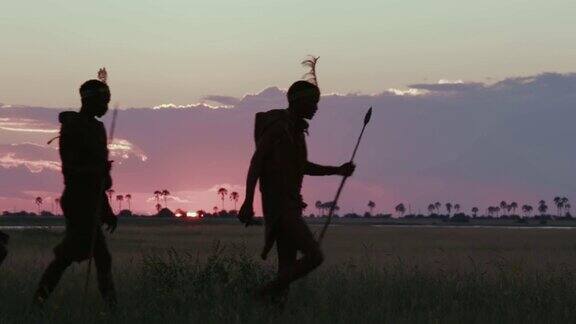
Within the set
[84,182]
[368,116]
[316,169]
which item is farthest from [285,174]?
[84,182]

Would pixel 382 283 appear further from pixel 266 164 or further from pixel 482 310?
pixel 266 164

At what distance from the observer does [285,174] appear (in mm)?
8055

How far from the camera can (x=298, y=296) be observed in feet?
30.2

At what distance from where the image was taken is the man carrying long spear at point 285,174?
313 inches

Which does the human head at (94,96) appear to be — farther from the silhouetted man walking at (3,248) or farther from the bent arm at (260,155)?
the bent arm at (260,155)

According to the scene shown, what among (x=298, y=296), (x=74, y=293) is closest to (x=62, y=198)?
(x=74, y=293)

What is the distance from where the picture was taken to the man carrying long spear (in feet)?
26.1

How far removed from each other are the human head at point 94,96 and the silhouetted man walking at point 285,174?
1.33 meters

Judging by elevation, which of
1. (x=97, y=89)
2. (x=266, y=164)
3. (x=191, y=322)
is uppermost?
(x=97, y=89)

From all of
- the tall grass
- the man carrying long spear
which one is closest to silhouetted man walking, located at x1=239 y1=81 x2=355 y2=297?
the man carrying long spear

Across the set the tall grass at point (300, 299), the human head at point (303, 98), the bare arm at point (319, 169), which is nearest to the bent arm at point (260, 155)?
the human head at point (303, 98)

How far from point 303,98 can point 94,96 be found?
69.9 inches

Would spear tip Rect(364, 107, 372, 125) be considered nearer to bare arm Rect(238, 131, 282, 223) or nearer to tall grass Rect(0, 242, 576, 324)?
bare arm Rect(238, 131, 282, 223)

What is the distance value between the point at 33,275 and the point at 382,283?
4062mm
